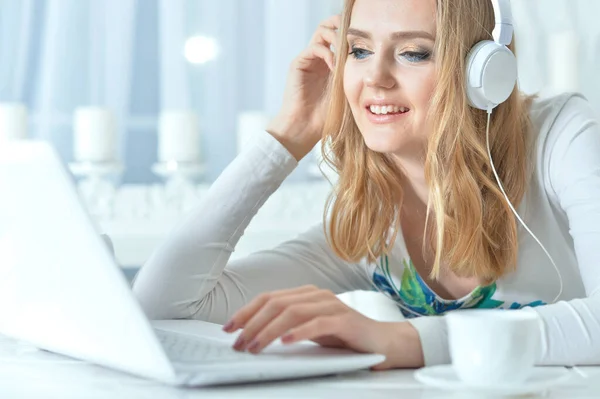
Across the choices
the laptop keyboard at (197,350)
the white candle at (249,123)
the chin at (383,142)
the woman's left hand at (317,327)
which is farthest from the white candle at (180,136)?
the woman's left hand at (317,327)

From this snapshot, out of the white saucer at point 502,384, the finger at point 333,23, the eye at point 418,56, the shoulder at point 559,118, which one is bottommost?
the white saucer at point 502,384

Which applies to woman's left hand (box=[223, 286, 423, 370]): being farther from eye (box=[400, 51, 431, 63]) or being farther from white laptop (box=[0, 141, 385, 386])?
eye (box=[400, 51, 431, 63])

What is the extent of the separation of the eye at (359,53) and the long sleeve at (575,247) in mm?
316

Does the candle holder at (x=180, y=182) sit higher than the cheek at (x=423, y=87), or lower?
lower

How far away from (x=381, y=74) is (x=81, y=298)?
26.6 inches

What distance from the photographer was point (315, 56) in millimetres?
1562

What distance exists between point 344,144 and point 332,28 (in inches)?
8.0

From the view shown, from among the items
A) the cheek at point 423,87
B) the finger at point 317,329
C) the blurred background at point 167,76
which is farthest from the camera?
the blurred background at point 167,76

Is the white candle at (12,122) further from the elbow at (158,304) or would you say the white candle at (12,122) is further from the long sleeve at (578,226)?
the long sleeve at (578,226)

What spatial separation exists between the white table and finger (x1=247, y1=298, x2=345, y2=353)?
0.06m

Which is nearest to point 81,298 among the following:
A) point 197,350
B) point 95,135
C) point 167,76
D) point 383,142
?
point 197,350

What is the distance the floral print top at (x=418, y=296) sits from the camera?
1437 mm

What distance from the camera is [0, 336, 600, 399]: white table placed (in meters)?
0.82

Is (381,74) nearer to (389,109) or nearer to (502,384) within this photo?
(389,109)
